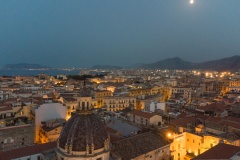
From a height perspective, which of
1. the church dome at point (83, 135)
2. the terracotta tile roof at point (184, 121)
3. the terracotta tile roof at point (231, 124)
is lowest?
the terracotta tile roof at point (184, 121)

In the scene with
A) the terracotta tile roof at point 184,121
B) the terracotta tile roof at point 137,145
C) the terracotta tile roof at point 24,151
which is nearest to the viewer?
the terracotta tile roof at point 137,145

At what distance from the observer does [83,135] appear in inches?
753

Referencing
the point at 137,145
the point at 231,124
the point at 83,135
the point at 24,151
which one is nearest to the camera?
the point at 83,135

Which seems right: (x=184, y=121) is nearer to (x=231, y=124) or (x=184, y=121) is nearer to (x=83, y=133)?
(x=231, y=124)

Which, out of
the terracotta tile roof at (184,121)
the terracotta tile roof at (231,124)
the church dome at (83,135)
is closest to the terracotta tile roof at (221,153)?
the church dome at (83,135)

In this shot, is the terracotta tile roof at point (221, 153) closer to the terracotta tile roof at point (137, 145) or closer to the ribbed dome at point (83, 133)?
the terracotta tile roof at point (137, 145)

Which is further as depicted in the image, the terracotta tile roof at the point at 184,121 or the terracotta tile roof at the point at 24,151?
the terracotta tile roof at the point at 184,121

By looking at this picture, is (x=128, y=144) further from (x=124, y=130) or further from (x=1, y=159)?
(x=1, y=159)

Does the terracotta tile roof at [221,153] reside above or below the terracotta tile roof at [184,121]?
above

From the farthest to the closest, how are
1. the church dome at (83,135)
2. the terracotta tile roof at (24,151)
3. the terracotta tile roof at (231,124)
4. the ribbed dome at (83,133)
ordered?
1. the terracotta tile roof at (231,124)
2. the terracotta tile roof at (24,151)
3. the ribbed dome at (83,133)
4. the church dome at (83,135)

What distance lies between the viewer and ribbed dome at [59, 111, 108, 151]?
1884 cm

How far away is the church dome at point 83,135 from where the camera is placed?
18.7 metres

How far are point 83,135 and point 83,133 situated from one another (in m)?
0.17

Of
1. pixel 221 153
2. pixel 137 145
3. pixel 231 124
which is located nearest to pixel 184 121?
pixel 231 124
